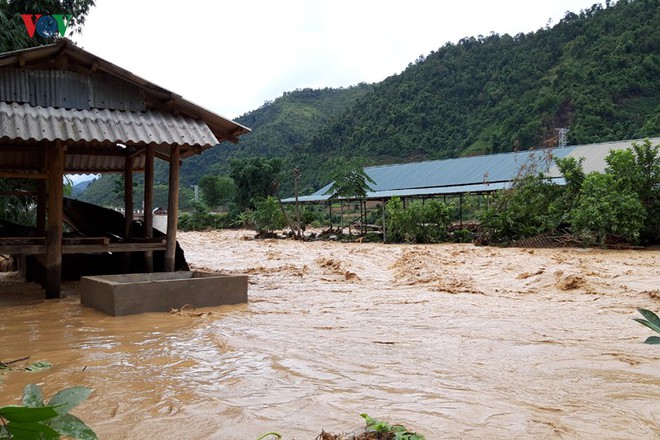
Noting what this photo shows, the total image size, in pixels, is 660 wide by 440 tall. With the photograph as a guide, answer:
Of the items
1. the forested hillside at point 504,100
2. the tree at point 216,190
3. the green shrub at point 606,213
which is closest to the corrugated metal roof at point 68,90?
the green shrub at point 606,213

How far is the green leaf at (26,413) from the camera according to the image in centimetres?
88

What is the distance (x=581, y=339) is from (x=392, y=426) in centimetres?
322

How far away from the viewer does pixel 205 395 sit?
3.72 meters

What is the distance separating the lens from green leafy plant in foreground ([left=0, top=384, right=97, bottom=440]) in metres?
0.88

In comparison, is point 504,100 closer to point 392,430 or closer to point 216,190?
point 216,190

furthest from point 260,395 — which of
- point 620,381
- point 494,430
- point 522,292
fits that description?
point 522,292

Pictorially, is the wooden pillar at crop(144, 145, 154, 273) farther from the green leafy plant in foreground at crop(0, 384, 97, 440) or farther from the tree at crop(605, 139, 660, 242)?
the tree at crop(605, 139, 660, 242)

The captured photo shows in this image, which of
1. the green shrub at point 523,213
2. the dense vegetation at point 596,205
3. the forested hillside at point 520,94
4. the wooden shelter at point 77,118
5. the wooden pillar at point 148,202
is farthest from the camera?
the forested hillside at point 520,94

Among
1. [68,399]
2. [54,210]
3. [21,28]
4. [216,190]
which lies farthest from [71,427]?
[216,190]

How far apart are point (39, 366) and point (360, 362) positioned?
2437 mm

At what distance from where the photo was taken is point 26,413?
885 millimetres

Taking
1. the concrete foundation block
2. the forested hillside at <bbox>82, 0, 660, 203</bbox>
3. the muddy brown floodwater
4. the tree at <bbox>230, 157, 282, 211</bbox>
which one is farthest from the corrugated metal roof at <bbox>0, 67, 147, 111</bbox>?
→ the tree at <bbox>230, 157, 282, 211</bbox>

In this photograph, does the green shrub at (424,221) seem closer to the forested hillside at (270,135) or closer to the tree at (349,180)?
the tree at (349,180)

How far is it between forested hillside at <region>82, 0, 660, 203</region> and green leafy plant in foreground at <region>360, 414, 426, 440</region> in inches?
1285
